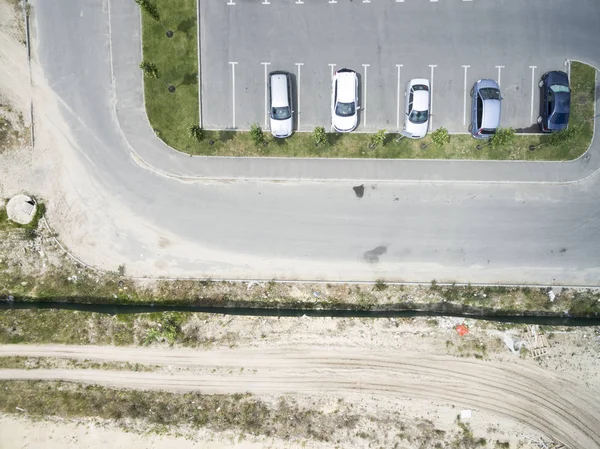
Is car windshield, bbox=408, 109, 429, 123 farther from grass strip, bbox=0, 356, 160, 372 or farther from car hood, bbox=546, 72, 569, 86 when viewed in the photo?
grass strip, bbox=0, 356, 160, 372

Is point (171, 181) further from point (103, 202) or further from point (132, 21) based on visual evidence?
A: point (132, 21)

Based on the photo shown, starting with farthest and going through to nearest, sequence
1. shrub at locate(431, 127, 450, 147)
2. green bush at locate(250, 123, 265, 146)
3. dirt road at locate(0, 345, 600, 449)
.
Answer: dirt road at locate(0, 345, 600, 449) < green bush at locate(250, 123, 265, 146) < shrub at locate(431, 127, 450, 147)

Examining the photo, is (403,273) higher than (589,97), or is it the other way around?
(589,97)

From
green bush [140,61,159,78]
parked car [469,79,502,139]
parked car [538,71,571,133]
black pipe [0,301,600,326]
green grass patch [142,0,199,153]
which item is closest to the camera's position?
green bush [140,61,159,78]

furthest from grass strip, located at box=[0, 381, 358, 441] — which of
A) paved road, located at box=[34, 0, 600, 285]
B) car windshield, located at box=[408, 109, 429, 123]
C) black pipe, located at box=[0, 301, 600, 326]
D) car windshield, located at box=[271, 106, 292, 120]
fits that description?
car windshield, located at box=[408, 109, 429, 123]

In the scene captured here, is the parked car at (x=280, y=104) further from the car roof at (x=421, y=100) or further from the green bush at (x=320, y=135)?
the car roof at (x=421, y=100)

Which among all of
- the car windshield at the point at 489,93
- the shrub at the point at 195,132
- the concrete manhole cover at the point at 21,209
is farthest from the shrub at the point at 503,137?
the concrete manhole cover at the point at 21,209

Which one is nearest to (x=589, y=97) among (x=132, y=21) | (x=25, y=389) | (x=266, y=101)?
(x=266, y=101)
